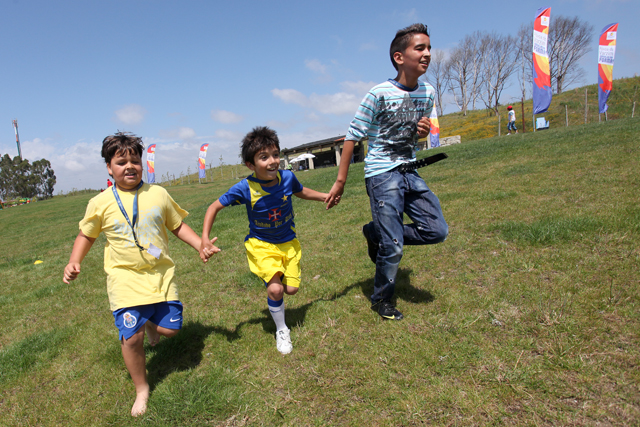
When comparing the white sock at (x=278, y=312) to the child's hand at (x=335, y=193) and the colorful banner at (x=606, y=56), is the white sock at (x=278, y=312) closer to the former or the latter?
the child's hand at (x=335, y=193)

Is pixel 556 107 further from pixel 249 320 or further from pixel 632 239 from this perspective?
pixel 249 320

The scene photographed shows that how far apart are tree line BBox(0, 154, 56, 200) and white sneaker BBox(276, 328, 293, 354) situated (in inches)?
2657

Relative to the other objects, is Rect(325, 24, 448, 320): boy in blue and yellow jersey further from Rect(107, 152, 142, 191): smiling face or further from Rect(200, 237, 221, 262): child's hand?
Rect(107, 152, 142, 191): smiling face

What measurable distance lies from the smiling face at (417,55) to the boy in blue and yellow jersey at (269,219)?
1292 mm

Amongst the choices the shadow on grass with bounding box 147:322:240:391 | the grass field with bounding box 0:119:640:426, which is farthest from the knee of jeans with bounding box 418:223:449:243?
the shadow on grass with bounding box 147:322:240:391

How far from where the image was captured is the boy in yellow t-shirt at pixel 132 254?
2494 millimetres

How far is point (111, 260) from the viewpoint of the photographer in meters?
2.67

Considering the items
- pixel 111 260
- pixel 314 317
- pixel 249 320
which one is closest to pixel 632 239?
pixel 314 317

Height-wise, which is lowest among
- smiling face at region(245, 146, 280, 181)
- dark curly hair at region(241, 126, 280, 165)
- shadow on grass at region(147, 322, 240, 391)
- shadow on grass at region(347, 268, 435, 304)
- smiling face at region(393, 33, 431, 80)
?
shadow on grass at region(147, 322, 240, 391)

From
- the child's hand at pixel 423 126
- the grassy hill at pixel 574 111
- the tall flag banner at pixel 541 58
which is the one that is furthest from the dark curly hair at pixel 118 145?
the grassy hill at pixel 574 111

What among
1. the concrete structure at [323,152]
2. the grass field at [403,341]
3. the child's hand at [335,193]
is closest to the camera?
the grass field at [403,341]

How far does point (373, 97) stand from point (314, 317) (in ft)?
6.84

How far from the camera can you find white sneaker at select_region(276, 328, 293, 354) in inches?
112

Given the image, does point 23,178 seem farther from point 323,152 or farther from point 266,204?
point 266,204
